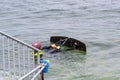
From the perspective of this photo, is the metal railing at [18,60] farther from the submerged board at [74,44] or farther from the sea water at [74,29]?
the submerged board at [74,44]

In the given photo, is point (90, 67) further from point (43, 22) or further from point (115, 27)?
point (43, 22)

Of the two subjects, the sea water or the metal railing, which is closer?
the metal railing

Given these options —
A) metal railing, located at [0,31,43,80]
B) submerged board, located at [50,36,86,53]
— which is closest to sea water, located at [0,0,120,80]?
submerged board, located at [50,36,86,53]

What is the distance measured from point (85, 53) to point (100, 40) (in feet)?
8.50

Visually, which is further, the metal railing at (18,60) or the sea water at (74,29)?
the sea water at (74,29)

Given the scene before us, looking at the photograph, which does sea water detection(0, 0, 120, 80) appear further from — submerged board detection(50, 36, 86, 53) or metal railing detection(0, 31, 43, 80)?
metal railing detection(0, 31, 43, 80)

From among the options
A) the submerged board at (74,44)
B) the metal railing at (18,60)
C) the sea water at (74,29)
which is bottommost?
the sea water at (74,29)

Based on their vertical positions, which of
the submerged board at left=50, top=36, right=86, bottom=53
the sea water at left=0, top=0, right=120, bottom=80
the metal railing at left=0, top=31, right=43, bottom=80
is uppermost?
the metal railing at left=0, top=31, right=43, bottom=80

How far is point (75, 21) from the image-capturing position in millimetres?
23859

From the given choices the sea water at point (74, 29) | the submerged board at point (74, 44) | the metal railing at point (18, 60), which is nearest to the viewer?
the metal railing at point (18, 60)

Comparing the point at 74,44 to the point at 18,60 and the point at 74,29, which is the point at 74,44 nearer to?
the point at 74,29

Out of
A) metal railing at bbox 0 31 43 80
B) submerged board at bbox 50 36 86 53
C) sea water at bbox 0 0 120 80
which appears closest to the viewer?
metal railing at bbox 0 31 43 80

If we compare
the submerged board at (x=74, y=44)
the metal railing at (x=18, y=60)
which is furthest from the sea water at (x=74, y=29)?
the metal railing at (x=18, y=60)

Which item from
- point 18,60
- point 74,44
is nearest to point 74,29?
point 74,44
